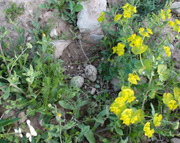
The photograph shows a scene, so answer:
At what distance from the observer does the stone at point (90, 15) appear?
2707mm

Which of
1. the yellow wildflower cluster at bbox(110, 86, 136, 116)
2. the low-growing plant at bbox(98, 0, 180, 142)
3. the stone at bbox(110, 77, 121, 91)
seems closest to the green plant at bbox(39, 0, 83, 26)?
the low-growing plant at bbox(98, 0, 180, 142)

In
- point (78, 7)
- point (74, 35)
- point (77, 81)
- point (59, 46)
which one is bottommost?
point (77, 81)

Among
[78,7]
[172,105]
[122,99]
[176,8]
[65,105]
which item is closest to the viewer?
[122,99]

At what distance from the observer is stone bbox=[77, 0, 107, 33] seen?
2.71 meters

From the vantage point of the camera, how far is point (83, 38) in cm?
273

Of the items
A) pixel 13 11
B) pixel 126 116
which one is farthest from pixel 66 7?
pixel 126 116

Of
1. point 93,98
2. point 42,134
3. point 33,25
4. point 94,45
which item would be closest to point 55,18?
point 33,25

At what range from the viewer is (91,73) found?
8.02 feet

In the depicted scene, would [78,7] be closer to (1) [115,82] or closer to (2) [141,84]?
(1) [115,82]

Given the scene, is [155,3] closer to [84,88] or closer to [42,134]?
[84,88]

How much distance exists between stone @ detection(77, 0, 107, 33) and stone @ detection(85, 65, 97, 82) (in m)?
0.59

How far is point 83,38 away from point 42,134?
1438 millimetres

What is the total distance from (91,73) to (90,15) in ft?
3.00

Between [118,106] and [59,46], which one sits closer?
[118,106]
